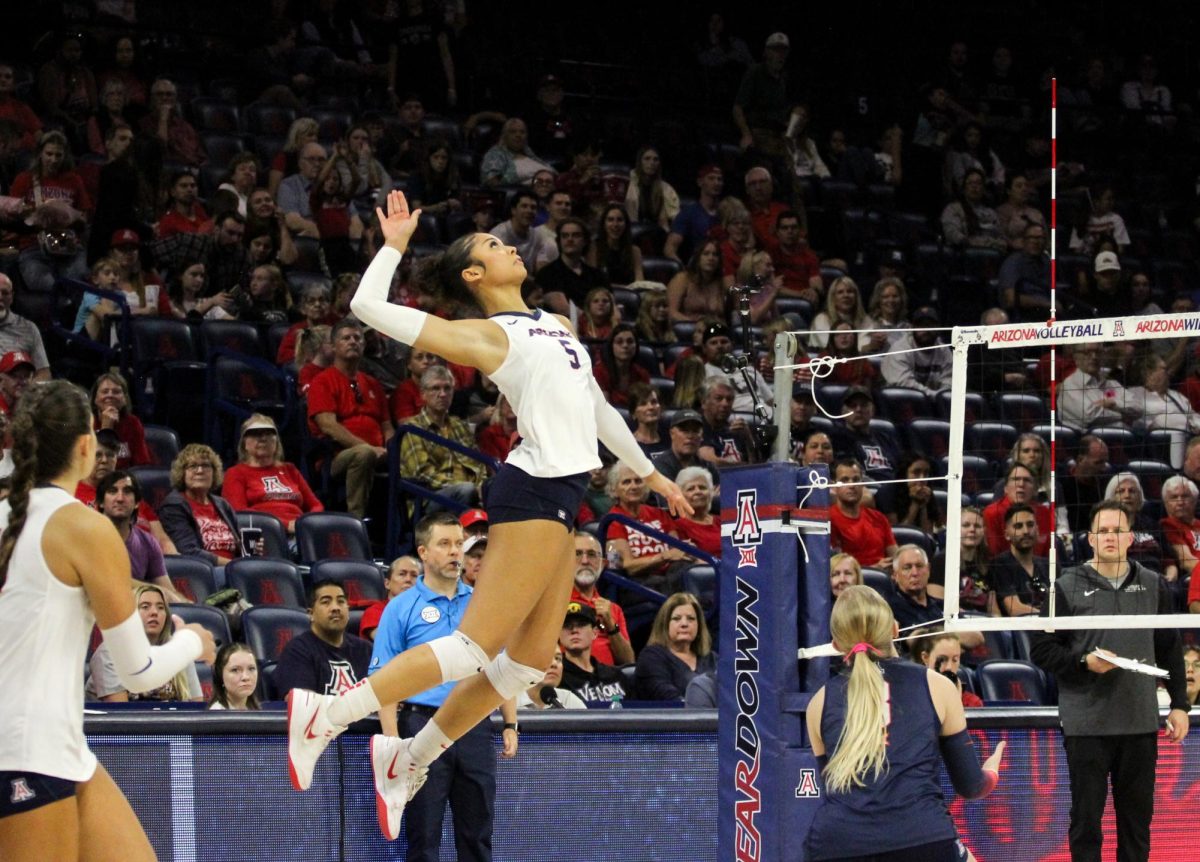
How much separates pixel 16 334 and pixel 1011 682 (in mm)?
5989

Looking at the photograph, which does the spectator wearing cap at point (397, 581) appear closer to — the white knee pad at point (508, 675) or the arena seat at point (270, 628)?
the arena seat at point (270, 628)

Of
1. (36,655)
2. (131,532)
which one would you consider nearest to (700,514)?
(131,532)

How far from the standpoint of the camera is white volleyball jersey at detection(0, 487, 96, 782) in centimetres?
419

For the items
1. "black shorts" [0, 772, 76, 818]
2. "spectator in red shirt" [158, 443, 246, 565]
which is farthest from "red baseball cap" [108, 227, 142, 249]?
"black shorts" [0, 772, 76, 818]

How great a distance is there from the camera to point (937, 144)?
17469 millimetres

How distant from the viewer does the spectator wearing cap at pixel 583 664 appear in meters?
8.62

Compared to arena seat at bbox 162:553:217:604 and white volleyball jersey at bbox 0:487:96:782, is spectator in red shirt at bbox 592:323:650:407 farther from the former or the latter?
white volleyball jersey at bbox 0:487:96:782

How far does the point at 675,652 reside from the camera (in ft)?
29.2

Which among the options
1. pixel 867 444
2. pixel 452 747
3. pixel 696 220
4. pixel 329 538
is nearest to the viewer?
pixel 452 747

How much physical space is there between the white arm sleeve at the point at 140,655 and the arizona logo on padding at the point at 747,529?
8.43 ft

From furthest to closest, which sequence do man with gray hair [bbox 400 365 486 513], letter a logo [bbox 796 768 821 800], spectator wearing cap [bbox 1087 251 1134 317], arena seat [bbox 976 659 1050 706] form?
spectator wearing cap [bbox 1087 251 1134 317] < man with gray hair [bbox 400 365 486 513] < arena seat [bbox 976 659 1050 706] < letter a logo [bbox 796 768 821 800]

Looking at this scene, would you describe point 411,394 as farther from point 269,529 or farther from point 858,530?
point 858,530

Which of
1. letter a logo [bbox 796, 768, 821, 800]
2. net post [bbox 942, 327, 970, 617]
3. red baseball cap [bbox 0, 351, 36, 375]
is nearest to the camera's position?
letter a logo [bbox 796, 768, 821, 800]

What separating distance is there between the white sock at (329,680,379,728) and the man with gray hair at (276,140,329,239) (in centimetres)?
765
